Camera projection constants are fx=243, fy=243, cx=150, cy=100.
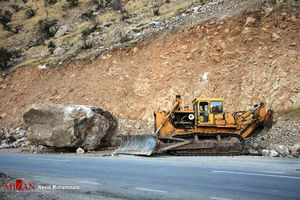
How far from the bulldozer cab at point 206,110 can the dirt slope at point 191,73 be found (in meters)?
4.44

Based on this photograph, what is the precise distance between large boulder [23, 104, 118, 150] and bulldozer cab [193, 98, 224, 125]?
Result: 6.05 metres

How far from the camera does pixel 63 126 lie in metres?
13.4

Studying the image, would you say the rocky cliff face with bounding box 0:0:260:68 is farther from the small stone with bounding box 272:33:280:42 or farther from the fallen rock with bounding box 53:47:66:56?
the small stone with bounding box 272:33:280:42

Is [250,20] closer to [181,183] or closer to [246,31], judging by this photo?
[246,31]

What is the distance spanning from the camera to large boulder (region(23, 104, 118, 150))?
13.4 meters

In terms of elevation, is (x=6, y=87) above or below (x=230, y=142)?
above

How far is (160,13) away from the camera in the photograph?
2927 centimetres

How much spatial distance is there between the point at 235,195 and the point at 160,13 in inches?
1094

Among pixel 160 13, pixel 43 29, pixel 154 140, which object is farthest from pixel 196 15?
pixel 43 29

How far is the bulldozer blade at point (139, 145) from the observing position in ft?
36.5

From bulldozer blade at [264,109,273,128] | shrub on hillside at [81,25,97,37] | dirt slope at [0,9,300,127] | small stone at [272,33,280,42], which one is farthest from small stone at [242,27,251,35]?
shrub on hillside at [81,25,97,37]

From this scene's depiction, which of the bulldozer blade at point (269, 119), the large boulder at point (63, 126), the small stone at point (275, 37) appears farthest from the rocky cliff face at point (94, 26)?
the large boulder at point (63, 126)

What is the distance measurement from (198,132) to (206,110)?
1333 mm

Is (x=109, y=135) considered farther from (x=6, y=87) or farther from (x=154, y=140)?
(x=6, y=87)
